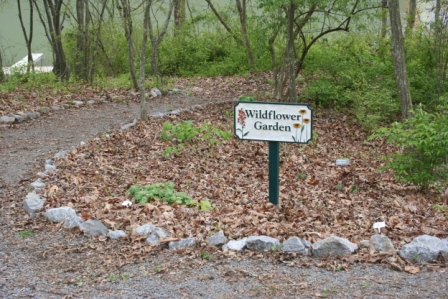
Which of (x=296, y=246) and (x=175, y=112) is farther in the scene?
(x=175, y=112)

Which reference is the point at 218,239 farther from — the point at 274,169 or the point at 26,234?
the point at 26,234

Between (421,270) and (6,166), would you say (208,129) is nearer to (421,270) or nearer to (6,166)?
(6,166)

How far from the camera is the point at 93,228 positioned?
199 inches

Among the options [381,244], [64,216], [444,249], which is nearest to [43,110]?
[64,216]

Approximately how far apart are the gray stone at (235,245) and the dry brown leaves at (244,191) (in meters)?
0.17

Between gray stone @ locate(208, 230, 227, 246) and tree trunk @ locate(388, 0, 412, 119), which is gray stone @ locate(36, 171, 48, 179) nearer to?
gray stone @ locate(208, 230, 227, 246)

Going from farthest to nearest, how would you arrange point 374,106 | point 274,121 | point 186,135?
1. point 374,106
2. point 186,135
3. point 274,121

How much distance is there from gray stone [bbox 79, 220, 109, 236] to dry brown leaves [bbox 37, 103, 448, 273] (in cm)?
8

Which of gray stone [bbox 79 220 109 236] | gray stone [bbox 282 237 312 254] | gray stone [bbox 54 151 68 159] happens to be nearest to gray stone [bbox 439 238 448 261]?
gray stone [bbox 282 237 312 254]

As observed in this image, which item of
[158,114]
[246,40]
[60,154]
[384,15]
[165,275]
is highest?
[384,15]

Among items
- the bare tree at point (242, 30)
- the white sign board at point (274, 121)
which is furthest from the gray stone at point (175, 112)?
the white sign board at point (274, 121)

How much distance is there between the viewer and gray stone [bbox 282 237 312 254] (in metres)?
4.48

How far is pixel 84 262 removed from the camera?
4.49m

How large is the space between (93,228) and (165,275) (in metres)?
1.20
